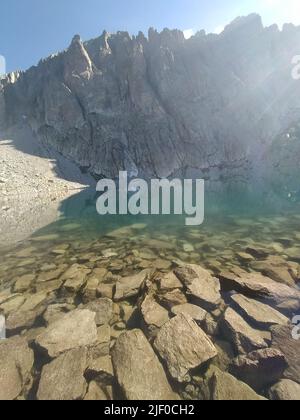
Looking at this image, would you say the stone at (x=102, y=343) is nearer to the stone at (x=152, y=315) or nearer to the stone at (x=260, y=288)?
the stone at (x=152, y=315)

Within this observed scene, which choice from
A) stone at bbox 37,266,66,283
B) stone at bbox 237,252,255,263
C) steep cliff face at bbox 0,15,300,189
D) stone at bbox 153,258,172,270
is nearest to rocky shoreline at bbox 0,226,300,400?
stone at bbox 37,266,66,283

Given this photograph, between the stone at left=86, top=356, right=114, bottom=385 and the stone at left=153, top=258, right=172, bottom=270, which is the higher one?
the stone at left=153, top=258, right=172, bottom=270

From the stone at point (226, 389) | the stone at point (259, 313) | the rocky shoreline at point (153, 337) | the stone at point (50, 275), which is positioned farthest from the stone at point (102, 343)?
the stone at point (50, 275)

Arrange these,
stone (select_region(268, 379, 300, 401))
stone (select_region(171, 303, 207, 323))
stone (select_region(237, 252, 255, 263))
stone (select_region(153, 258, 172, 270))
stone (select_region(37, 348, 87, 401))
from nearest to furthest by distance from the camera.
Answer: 1. stone (select_region(268, 379, 300, 401))
2. stone (select_region(37, 348, 87, 401))
3. stone (select_region(171, 303, 207, 323))
4. stone (select_region(153, 258, 172, 270))
5. stone (select_region(237, 252, 255, 263))

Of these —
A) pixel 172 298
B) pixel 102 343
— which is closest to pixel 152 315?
pixel 172 298

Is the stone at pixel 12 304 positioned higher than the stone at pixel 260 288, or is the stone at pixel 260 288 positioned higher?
the stone at pixel 260 288

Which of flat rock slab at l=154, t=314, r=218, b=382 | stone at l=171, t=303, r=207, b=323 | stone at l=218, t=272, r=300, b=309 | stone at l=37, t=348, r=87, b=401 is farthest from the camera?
stone at l=218, t=272, r=300, b=309

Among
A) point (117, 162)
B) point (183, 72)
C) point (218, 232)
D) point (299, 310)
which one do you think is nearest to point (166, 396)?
point (299, 310)

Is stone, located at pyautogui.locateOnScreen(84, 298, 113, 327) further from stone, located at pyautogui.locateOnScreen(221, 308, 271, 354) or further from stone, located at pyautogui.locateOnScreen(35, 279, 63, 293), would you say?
stone, located at pyautogui.locateOnScreen(221, 308, 271, 354)
